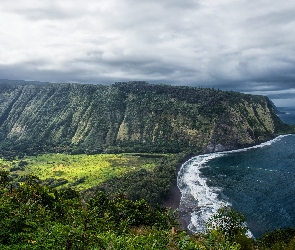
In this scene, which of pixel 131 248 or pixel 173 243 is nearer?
pixel 131 248

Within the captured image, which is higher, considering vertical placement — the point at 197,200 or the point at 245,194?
the point at 245,194

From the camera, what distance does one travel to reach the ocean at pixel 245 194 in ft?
385

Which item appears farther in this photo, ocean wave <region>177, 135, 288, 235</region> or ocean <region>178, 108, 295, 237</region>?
ocean wave <region>177, 135, 288, 235</region>

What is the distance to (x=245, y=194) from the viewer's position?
147125 millimetres

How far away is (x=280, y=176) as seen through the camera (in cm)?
17500

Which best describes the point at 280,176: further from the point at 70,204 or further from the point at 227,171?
the point at 70,204

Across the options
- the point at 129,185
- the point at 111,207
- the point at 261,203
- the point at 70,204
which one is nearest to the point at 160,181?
the point at 129,185

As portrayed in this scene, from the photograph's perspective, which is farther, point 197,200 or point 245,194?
point 245,194

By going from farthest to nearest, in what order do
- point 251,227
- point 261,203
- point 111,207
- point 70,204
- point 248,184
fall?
1. point 248,184
2. point 261,203
3. point 251,227
4. point 111,207
5. point 70,204

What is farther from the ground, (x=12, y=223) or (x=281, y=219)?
(x=12, y=223)

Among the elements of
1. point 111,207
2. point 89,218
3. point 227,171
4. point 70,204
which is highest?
point 89,218

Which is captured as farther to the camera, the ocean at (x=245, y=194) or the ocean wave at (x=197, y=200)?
the ocean wave at (x=197, y=200)

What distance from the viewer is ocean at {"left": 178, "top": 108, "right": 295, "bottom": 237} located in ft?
385

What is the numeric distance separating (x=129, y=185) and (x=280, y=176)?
90.4m
